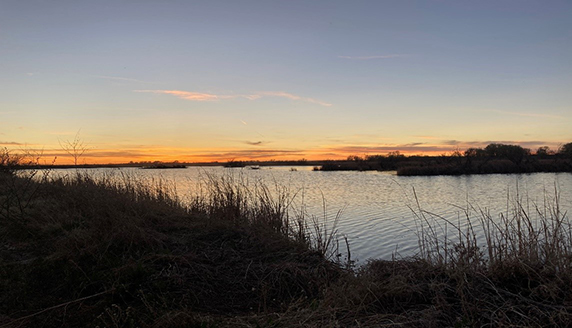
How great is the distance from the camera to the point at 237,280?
5.83 m

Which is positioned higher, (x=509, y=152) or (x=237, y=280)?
(x=509, y=152)

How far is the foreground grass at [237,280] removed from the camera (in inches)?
169

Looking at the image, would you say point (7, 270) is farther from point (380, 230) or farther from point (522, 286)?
point (380, 230)

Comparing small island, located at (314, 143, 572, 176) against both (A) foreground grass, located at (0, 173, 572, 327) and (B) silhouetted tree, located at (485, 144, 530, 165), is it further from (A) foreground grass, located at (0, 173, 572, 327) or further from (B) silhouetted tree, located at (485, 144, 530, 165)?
(A) foreground grass, located at (0, 173, 572, 327)

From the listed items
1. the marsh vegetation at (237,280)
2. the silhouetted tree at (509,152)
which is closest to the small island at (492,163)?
the silhouetted tree at (509,152)

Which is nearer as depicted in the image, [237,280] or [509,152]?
[237,280]

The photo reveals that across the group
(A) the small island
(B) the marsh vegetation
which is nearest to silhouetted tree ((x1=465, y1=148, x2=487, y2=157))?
(A) the small island

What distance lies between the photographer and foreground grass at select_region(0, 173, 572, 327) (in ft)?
14.0

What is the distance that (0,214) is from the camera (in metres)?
8.23

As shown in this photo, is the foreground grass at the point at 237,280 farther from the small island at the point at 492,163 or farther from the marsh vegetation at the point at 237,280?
the small island at the point at 492,163

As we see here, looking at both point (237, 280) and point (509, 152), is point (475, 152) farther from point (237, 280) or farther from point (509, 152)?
point (237, 280)

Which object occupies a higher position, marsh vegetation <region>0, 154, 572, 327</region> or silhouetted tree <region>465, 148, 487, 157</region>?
silhouetted tree <region>465, 148, 487, 157</region>

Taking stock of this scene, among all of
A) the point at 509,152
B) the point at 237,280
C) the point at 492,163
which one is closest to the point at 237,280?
the point at 237,280

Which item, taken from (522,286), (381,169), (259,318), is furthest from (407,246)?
(381,169)
